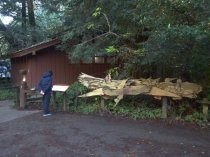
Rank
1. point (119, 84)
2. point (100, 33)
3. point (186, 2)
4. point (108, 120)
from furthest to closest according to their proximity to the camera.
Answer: point (100, 33)
point (119, 84)
point (108, 120)
point (186, 2)

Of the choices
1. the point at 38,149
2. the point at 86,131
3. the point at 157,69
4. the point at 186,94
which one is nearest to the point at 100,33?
the point at 157,69

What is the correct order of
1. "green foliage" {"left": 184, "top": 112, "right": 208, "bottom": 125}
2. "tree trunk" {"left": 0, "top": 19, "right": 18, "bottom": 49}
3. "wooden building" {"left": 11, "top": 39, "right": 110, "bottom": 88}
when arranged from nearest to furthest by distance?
"green foliage" {"left": 184, "top": 112, "right": 208, "bottom": 125}
"wooden building" {"left": 11, "top": 39, "right": 110, "bottom": 88}
"tree trunk" {"left": 0, "top": 19, "right": 18, "bottom": 49}

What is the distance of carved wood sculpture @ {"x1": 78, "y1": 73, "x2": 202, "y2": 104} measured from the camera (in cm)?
1070

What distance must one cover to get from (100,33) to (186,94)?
5.12m

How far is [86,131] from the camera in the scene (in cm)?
920

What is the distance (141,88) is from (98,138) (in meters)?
3.32

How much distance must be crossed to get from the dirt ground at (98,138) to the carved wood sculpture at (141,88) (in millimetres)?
1052

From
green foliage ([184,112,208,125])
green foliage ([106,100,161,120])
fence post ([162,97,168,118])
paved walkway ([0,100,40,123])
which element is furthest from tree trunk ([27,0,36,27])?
green foliage ([184,112,208,125])

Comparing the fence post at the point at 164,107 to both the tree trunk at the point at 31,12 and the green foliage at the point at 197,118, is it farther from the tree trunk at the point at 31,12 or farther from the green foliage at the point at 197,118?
the tree trunk at the point at 31,12

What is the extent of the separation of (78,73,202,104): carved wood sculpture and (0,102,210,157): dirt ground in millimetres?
1052

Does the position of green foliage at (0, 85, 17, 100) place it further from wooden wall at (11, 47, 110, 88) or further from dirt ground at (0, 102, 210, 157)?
dirt ground at (0, 102, 210, 157)

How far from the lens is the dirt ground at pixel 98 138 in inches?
289

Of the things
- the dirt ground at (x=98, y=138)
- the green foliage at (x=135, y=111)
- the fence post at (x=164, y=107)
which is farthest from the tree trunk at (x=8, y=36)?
the fence post at (x=164, y=107)

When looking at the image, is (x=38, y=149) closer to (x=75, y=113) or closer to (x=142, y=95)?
(x=75, y=113)
